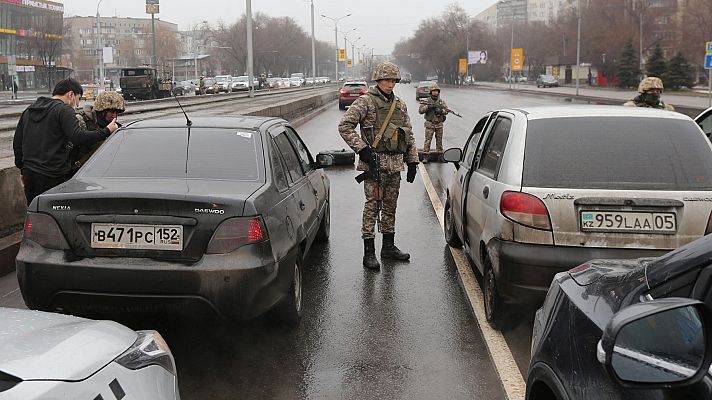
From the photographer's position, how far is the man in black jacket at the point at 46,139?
228 inches

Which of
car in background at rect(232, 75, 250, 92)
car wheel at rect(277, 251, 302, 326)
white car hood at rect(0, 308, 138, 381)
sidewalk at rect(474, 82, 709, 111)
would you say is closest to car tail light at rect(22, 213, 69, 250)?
car wheel at rect(277, 251, 302, 326)

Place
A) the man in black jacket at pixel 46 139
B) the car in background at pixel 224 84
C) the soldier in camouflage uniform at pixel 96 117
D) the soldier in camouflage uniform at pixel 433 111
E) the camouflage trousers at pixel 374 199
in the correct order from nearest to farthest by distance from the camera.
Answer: the man in black jacket at pixel 46 139 → the soldier in camouflage uniform at pixel 96 117 → the camouflage trousers at pixel 374 199 → the soldier in camouflage uniform at pixel 433 111 → the car in background at pixel 224 84

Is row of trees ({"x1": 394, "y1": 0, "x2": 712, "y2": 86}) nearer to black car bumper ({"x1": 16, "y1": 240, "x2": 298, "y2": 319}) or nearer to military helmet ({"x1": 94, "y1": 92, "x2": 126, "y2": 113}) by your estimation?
military helmet ({"x1": 94, "y1": 92, "x2": 126, "y2": 113})

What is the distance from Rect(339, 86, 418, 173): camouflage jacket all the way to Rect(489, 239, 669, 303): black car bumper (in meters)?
2.16

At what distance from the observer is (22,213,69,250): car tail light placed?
409 cm

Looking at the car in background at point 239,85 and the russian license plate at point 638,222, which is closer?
the russian license plate at point 638,222

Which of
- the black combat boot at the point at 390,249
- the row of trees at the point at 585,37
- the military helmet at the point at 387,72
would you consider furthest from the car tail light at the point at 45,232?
the row of trees at the point at 585,37

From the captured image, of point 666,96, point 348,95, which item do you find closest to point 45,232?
point 348,95

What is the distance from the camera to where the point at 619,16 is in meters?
93.8

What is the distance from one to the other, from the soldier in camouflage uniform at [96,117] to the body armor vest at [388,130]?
227 centimetres

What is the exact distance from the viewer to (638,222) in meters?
4.28

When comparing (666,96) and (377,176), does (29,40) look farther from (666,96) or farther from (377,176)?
(377,176)

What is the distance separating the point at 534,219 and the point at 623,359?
2.78 meters

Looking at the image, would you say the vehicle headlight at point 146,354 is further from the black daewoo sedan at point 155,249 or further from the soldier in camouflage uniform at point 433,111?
the soldier in camouflage uniform at point 433,111
